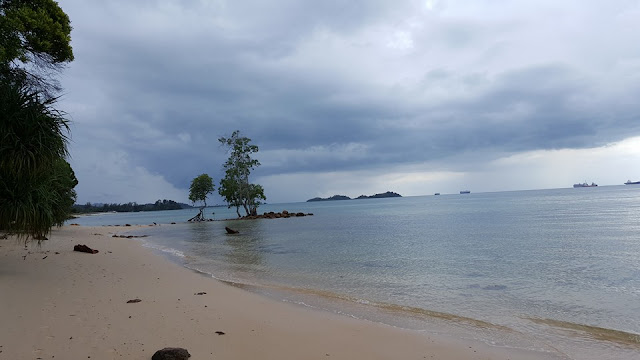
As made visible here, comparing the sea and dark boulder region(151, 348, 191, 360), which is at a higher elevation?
dark boulder region(151, 348, 191, 360)

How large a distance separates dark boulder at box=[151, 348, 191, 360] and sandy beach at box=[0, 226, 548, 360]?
0.43m

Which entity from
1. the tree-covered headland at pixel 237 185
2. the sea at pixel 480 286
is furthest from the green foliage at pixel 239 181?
the sea at pixel 480 286

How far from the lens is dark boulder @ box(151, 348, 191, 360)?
530 centimetres

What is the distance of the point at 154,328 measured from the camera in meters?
7.02

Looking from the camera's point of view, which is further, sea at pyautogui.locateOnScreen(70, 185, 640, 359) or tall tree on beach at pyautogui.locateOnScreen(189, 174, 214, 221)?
tall tree on beach at pyautogui.locateOnScreen(189, 174, 214, 221)

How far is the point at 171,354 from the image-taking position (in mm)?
5359

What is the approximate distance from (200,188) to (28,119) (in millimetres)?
76755

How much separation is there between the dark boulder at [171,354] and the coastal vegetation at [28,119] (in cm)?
783

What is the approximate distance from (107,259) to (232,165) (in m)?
59.0

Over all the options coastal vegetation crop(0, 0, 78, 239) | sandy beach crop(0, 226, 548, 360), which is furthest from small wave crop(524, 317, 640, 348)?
coastal vegetation crop(0, 0, 78, 239)

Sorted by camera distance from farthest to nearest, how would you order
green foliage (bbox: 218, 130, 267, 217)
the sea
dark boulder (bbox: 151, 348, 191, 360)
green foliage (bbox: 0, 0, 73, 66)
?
green foliage (bbox: 218, 130, 267, 217), green foliage (bbox: 0, 0, 73, 66), the sea, dark boulder (bbox: 151, 348, 191, 360)

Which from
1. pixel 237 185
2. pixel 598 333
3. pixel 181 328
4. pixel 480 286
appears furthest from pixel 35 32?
pixel 237 185

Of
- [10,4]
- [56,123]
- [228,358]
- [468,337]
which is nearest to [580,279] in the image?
[468,337]

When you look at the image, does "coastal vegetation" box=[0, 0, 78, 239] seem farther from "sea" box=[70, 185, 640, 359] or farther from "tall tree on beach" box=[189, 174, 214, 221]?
"tall tree on beach" box=[189, 174, 214, 221]
